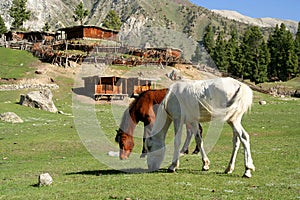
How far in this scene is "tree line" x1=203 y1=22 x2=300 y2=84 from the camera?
93000 millimetres

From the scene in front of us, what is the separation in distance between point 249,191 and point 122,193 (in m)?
3.19

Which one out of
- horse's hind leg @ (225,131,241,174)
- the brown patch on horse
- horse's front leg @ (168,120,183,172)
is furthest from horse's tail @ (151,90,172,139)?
horse's hind leg @ (225,131,241,174)

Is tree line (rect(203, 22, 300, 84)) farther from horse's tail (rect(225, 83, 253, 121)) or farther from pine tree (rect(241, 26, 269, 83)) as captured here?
horse's tail (rect(225, 83, 253, 121))

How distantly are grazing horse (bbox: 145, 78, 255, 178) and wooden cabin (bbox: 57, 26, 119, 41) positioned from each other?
7911 cm

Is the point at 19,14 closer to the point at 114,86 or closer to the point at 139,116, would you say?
the point at 114,86

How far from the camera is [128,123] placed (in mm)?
13586

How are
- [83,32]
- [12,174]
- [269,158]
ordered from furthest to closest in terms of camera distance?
[83,32]
[269,158]
[12,174]

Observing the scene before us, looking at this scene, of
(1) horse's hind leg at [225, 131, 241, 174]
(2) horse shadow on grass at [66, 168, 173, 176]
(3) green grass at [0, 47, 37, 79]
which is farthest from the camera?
(3) green grass at [0, 47, 37, 79]

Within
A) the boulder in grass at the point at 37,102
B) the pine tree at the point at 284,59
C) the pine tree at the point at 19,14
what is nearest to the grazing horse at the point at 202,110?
the boulder in grass at the point at 37,102

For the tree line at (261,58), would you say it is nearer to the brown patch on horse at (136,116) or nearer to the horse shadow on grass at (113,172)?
the brown patch on horse at (136,116)

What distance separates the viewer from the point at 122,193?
31.9 feet

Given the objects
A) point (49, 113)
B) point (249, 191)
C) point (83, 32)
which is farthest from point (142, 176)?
point (83, 32)

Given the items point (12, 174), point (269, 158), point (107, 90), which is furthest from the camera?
point (107, 90)

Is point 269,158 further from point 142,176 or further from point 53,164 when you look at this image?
point 53,164
